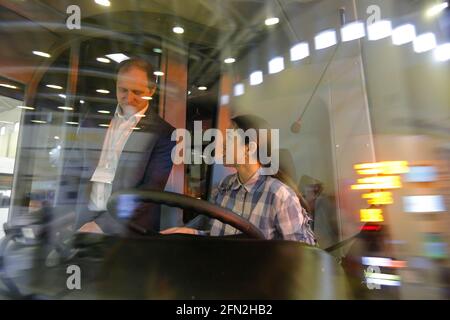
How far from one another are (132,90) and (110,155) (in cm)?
38

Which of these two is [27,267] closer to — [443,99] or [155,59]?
[155,59]

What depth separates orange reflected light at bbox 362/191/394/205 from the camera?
0.83 metres

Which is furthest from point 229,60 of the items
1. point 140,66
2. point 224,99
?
point 140,66

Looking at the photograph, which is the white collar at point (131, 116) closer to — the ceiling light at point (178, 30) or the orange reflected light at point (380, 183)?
the ceiling light at point (178, 30)

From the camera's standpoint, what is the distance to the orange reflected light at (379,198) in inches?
32.6

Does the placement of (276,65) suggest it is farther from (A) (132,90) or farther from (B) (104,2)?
(B) (104,2)

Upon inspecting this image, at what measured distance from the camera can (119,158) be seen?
1.29 m

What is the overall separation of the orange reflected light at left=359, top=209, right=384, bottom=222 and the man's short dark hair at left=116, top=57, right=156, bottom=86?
116 cm

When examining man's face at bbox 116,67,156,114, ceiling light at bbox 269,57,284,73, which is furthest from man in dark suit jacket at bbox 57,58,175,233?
ceiling light at bbox 269,57,284,73

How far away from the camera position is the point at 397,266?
2.59ft

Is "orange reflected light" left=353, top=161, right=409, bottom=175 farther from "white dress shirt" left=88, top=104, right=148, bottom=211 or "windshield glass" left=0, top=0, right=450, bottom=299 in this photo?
"white dress shirt" left=88, top=104, right=148, bottom=211

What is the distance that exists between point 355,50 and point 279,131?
18.8 inches

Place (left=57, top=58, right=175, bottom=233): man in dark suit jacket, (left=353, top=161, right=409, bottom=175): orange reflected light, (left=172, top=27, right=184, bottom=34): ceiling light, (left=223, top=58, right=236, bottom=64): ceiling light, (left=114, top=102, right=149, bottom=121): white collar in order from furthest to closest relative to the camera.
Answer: (left=223, top=58, right=236, bottom=64): ceiling light → (left=172, top=27, right=184, bottom=34): ceiling light → (left=114, top=102, right=149, bottom=121): white collar → (left=57, top=58, right=175, bottom=233): man in dark suit jacket → (left=353, top=161, right=409, bottom=175): orange reflected light

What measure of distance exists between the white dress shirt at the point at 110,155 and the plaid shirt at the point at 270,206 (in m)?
0.44
